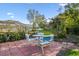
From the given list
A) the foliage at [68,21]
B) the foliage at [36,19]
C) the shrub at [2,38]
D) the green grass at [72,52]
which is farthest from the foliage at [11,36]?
the green grass at [72,52]

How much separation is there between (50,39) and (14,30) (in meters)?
0.36

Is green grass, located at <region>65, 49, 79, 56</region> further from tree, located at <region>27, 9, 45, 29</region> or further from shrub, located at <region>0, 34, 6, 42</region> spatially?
shrub, located at <region>0, 34, 6, 42</region>

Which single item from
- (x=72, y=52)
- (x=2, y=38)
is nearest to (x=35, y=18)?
(x=2, y=38)

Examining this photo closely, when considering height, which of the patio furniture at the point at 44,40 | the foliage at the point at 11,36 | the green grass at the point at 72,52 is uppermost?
the foliage at the point at 11,36

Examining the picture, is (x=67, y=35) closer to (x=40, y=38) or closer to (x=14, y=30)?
(x=40, y=38)

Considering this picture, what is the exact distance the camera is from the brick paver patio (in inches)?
155

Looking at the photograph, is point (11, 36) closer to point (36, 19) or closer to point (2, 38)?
point (2, 38)

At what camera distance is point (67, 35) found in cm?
395

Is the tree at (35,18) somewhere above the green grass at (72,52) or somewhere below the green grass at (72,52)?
above

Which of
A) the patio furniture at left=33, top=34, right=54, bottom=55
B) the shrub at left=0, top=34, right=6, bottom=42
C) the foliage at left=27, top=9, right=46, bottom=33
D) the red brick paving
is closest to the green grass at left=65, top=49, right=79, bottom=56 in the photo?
the red brick paving

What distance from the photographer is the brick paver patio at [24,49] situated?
3.95 meters

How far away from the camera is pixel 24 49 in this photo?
3955mm

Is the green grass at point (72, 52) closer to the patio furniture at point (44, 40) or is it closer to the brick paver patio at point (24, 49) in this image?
the brick paver patio at point (24, 49)

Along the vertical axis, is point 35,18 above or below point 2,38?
above
